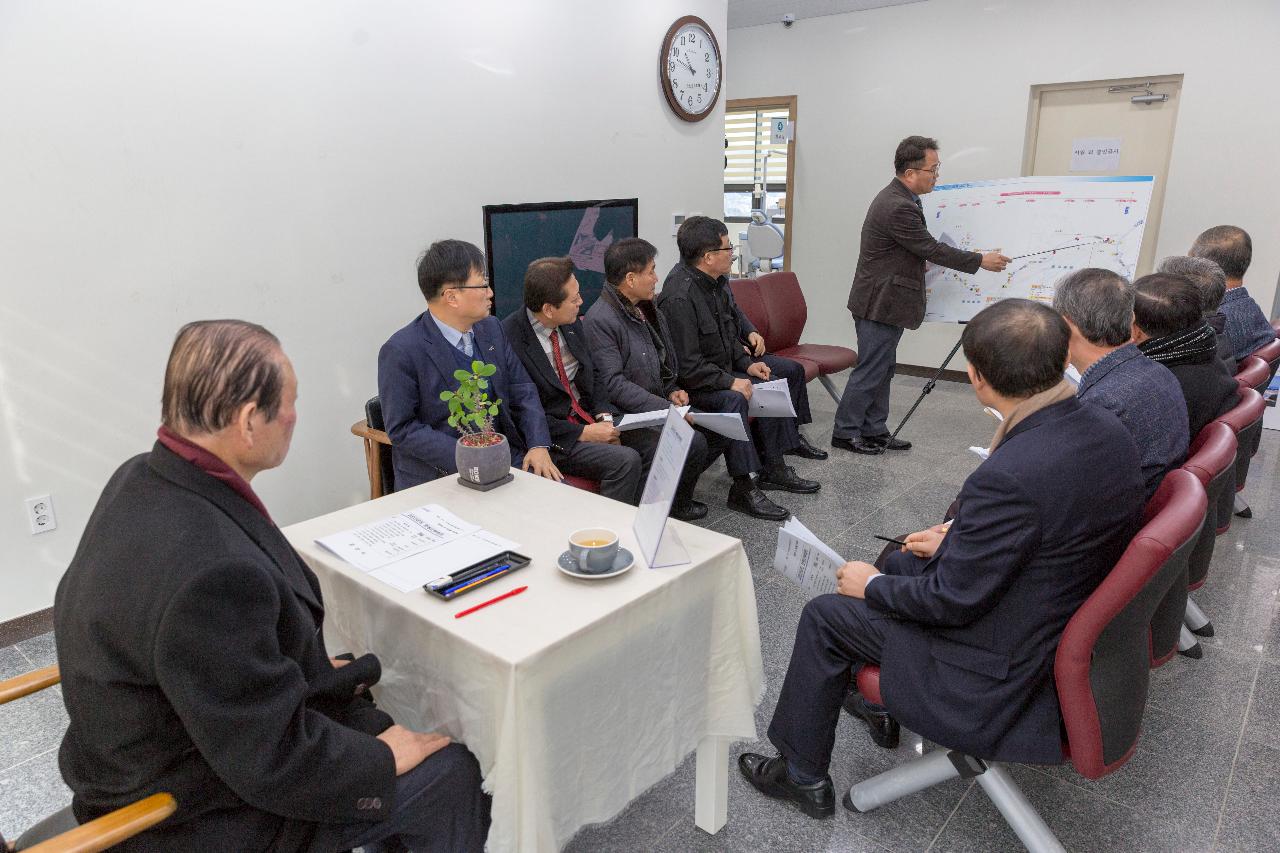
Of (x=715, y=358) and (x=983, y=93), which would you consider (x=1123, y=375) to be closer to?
(x=715, y=358)

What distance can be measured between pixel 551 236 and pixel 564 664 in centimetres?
281

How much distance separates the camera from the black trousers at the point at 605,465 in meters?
2.91

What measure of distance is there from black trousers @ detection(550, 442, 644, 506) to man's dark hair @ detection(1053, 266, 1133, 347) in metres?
1.48

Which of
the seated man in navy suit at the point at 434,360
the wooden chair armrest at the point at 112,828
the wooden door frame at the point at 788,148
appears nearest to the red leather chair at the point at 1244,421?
the seated man in navy suit at the point at 434,360

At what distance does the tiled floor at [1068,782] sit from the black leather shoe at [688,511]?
1.97 feet

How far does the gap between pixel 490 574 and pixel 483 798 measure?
394mm

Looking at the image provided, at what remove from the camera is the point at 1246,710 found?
2268mm

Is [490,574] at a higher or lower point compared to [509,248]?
lower

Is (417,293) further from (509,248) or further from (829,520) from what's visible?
(829,520)

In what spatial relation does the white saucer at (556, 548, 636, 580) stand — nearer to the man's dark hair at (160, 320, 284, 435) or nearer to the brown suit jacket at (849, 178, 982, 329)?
the man's dark hair at (160, 320, 284, 435)

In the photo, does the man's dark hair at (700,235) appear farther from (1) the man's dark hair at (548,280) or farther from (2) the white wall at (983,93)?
(2) the white wall at (983,93)

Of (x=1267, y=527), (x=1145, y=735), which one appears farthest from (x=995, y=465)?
(x=1267, y=527)

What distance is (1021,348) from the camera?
153 cm

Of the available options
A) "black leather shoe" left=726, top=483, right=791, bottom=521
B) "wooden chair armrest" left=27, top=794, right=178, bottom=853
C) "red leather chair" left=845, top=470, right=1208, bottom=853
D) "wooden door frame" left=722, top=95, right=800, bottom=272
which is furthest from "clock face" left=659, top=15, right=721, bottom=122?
"wooden chair armrest" left=27, top=794, right=178, bottom=853
